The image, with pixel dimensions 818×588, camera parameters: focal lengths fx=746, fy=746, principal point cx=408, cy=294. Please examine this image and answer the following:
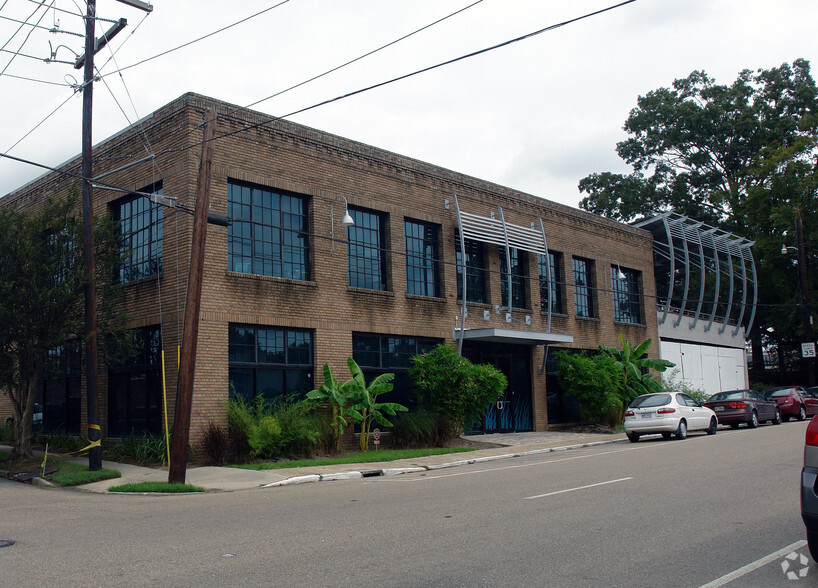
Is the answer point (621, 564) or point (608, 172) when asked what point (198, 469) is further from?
point (608, 172)

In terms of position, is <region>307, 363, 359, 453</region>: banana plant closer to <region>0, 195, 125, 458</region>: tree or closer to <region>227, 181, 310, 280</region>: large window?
<region>227, 181, 310, 280</region>: large window

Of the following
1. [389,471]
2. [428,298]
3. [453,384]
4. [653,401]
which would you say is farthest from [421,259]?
[389,471]

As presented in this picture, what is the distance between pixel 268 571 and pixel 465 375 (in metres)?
15.5

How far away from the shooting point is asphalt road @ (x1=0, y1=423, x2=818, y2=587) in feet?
20.8

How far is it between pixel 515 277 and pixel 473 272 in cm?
245

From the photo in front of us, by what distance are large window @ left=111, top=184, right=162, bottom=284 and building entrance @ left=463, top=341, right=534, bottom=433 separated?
34.5 feet

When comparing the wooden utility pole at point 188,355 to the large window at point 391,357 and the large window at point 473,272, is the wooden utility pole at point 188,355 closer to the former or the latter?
the large window at point 391,357

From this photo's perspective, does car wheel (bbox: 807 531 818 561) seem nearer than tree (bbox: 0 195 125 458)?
Yes

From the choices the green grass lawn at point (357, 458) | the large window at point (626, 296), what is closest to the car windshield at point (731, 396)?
the large window at point (626, 296)

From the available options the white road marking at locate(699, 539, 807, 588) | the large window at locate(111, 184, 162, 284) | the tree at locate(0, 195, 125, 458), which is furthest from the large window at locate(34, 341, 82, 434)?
the white road marking at locate(699, 539, 807, 588)

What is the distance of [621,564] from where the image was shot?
654 cm

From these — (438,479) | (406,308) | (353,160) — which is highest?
(353,160)

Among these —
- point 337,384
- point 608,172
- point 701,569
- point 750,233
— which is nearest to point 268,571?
point 701,569

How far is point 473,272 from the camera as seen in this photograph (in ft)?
85.4
